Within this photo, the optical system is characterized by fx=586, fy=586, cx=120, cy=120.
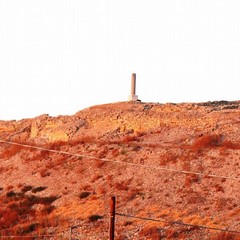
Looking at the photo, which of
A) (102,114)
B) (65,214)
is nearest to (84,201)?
(65,214)

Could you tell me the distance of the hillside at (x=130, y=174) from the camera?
24016 millimetres

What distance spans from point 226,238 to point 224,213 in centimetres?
228

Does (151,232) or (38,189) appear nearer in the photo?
(151,232)

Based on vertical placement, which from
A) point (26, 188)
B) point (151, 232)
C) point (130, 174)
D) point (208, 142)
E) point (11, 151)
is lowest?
point (151, 232)

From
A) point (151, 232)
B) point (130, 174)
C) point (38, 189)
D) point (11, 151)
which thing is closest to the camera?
point (151, 232)

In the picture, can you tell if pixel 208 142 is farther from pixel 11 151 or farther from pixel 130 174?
pixel 11 151

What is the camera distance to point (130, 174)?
96.4 ft

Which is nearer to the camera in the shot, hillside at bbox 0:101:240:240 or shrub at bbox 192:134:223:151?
hillside at bbox 0:101:240:240

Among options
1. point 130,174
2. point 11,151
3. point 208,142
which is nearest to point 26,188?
point 130,174

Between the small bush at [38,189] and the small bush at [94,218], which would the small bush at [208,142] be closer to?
the small bush at [94,218]

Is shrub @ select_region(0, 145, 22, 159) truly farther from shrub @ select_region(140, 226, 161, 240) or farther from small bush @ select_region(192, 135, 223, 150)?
shrub @ select_region(140, 226, 161, 240)

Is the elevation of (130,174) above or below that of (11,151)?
below

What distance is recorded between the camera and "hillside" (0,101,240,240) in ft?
Answer: 78.8

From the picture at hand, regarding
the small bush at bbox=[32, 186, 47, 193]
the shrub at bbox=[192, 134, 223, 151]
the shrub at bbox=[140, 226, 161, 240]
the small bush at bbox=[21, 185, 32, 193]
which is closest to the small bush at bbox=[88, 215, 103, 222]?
the shrub at bbox=[140, 226, 161, 240]
